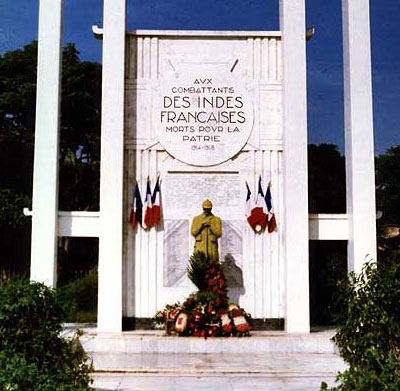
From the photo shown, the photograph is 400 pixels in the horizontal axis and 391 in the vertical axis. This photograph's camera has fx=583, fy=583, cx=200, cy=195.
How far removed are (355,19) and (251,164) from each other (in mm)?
3352

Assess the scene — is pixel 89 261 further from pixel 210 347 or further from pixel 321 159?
pixel 210 347

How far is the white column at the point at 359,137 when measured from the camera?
10.6m

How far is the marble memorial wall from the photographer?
11.1 meters

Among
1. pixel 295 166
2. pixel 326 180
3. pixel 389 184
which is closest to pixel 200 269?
pixel 295 166

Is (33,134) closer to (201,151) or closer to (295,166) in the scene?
(201,151)

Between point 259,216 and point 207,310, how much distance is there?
7.16ft

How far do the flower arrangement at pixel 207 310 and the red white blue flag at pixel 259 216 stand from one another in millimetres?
1183

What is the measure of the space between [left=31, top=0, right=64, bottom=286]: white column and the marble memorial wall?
137 cm

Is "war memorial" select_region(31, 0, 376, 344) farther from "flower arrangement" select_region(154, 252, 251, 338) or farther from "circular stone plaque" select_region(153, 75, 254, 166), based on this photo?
"flower arrangement" select_region(154, 252, 251, 338)

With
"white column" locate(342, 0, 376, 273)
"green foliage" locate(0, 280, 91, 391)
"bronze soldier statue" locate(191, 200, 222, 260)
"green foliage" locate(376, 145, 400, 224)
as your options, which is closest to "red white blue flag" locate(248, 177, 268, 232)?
"bronze soldier statue" locate(191, 200, 222, 260)

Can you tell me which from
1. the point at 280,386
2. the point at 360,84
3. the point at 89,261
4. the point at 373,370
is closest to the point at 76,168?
the point at 89,261

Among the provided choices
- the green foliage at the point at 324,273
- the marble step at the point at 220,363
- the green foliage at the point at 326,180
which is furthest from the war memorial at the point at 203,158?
the green foliage at the point at 326,180

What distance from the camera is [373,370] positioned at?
509cm

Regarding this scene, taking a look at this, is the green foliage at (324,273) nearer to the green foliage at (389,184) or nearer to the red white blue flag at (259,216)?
the red white blue flag at (259,216)
